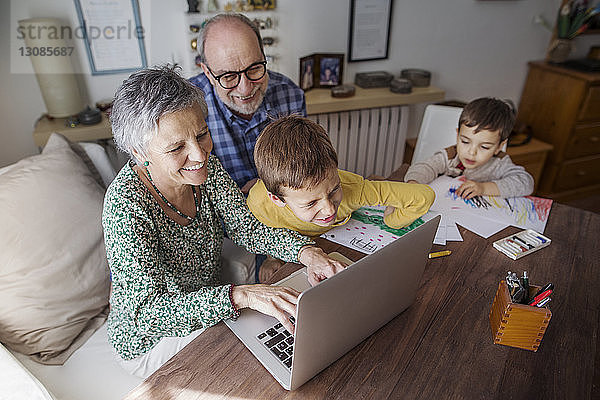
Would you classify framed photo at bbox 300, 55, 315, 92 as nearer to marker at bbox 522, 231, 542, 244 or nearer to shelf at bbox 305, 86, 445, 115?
shelf at bbox 305, 86, 445, 115

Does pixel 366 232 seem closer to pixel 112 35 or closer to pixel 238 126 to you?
pixel 238 126

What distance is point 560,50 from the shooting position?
2.95m

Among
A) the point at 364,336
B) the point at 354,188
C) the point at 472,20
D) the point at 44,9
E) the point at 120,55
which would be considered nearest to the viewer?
the point at 364,336

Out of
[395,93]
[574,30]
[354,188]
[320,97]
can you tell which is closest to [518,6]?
[574,30]

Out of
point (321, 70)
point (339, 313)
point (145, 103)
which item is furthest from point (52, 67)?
point (339, 313)

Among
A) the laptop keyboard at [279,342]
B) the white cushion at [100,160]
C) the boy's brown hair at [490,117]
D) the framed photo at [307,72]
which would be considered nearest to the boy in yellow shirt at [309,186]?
the laptop keyboard at [279,342]

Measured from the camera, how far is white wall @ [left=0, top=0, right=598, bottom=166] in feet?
6.30

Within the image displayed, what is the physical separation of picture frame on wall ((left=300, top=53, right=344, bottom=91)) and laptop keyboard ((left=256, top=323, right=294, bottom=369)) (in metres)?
1.75

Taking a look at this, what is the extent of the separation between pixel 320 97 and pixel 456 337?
173cm

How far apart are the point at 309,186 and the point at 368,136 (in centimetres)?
177

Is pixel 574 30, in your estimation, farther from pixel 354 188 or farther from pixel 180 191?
pixel 180 191

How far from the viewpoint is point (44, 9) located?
1.82 m

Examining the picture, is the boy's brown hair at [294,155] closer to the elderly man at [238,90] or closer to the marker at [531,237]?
the elderly man at [238,90]

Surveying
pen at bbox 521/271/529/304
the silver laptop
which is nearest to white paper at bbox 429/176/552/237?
pen at bbox 521/271/529/304
